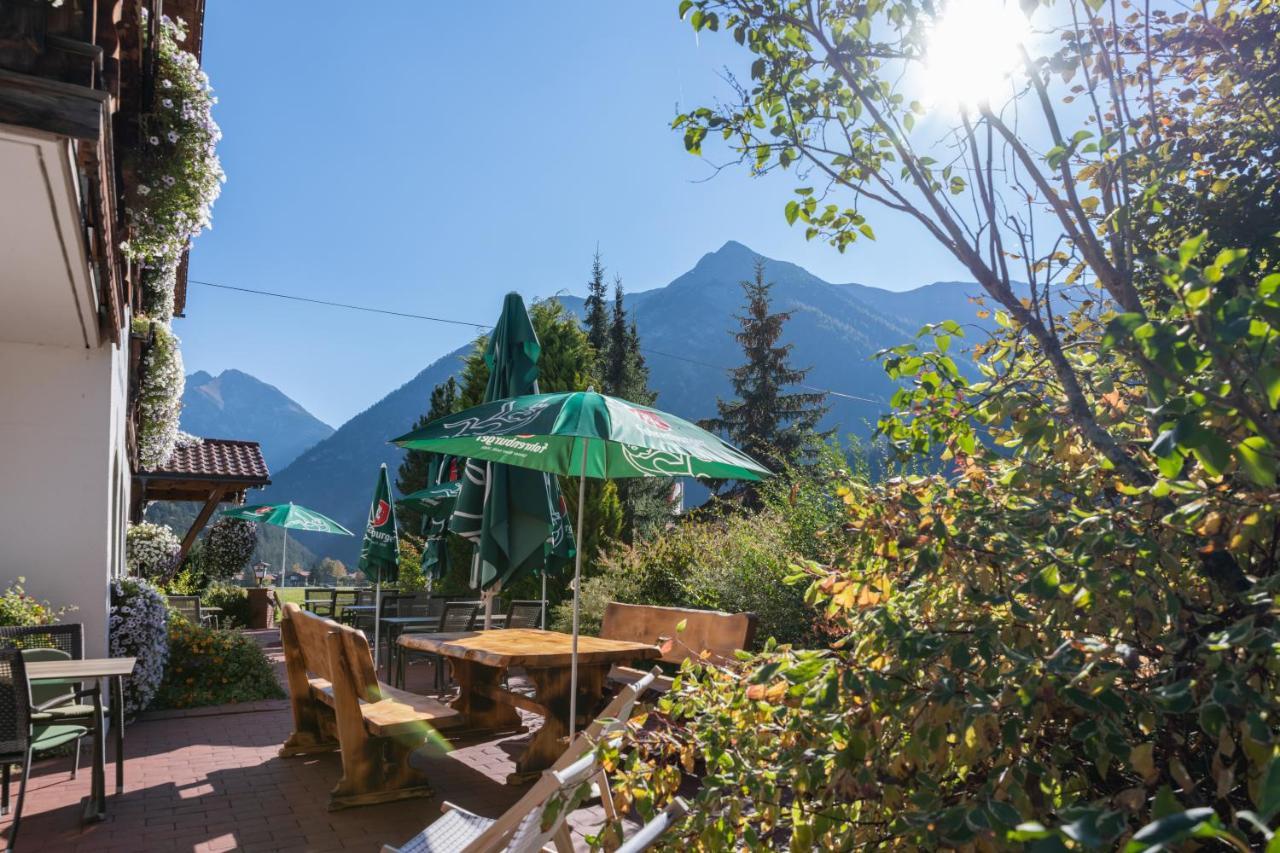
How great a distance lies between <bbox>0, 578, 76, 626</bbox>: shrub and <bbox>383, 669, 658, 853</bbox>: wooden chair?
4.34 meters

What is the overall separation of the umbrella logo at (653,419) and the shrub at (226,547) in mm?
18339

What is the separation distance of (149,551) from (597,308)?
20146 millimetres

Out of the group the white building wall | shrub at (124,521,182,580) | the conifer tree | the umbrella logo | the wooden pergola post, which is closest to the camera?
the umbrella logo

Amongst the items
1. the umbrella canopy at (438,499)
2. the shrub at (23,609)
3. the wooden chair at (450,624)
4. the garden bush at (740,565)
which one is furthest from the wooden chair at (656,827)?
the umbrella canopy at (438,499)

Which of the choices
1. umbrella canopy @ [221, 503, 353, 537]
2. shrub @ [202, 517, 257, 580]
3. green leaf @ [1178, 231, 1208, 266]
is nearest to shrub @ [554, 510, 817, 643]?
green leaf @ [1178, 231, 1208, 266]

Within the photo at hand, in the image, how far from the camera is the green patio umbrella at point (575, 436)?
411 centimetres

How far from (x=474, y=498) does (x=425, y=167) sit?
12456mm

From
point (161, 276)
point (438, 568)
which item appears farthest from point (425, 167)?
point (438, 568)

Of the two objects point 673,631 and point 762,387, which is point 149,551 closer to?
point 673,631

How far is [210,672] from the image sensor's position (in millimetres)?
8242

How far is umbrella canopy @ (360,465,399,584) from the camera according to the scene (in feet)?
29.7

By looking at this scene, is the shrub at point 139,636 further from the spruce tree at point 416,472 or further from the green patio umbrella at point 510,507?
the spruce tree at point 416,472

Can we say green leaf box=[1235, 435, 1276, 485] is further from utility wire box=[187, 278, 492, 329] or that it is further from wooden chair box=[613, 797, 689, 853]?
utility wire box=[187, 278, 492, 329]

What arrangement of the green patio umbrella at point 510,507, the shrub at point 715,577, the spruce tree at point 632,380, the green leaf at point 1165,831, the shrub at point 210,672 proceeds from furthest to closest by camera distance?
the spruce tree at point 632,380, the shrub at point 210,672, the shrub at point 715,577, the green patio umbrella at point 510,507, the green leaf at point 1165,831
